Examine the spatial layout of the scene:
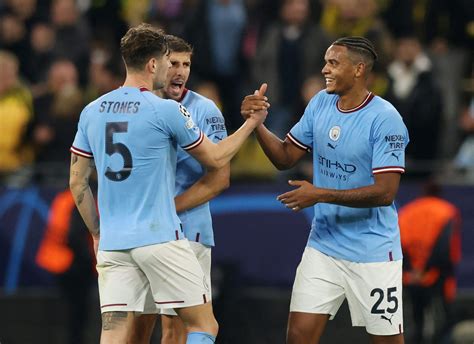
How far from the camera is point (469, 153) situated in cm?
1390

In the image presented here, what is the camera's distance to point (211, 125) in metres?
8.38

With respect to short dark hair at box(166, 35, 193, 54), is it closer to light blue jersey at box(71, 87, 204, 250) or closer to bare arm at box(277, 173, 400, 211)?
light blue jersey at box(71, 87, 204, 250)

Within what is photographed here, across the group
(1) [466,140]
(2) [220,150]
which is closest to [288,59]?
(1) [466,140]

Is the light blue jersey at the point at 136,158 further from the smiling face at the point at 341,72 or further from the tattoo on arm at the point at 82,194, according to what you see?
the smiling face at the point at 341,72

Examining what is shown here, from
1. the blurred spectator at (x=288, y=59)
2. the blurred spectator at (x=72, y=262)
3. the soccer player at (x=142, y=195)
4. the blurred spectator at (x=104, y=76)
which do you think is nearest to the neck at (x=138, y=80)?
the soccer player at (x=142, y=195)

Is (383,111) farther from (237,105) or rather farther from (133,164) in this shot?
(237,105)

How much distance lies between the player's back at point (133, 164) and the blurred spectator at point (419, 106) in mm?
6631

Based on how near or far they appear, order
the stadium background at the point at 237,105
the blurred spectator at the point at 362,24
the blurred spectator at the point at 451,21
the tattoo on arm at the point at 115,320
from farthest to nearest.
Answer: the blurred spectator at the point at 451,21
the blurred spectator at the point at 362,24
the stadium background at the point at 237,105
the tattoo on arm at the point at 115,320

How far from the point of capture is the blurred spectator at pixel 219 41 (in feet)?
50.0

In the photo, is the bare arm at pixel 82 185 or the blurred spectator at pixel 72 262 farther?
the blurred spectator at pixel 72 262

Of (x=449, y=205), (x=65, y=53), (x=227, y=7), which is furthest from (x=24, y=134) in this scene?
(x=449, y=205)

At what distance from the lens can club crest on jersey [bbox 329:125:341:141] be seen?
8234 mm

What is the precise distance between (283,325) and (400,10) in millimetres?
4542

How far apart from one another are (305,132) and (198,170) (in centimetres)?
79
